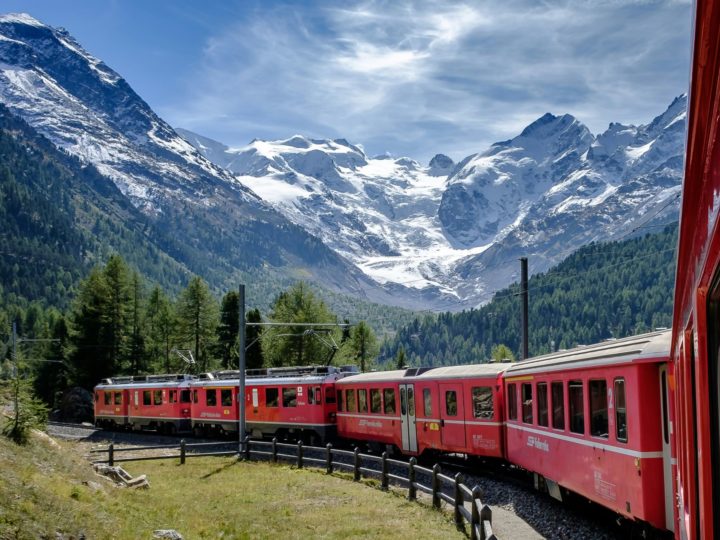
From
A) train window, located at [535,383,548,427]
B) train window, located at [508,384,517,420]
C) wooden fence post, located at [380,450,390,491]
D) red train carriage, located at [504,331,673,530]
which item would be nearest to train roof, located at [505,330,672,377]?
red train carriage, located at [504,331,673,530]

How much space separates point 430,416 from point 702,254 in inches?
934

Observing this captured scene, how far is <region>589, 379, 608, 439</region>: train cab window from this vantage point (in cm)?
1284

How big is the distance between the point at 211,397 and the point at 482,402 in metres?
23.7

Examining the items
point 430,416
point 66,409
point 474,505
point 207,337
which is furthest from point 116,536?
point 207,337

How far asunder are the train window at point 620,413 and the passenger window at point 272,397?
27.1m

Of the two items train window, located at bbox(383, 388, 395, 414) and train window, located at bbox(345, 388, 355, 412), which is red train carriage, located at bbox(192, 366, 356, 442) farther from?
train window, located at bbox(383, 388, 395, 414)

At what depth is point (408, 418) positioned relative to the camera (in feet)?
92.9

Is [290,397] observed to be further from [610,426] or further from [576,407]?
[610,426]

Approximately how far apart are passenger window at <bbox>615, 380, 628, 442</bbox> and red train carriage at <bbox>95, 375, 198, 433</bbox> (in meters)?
37.8

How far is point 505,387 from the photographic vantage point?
2231 centimetres

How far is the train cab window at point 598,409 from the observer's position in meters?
12.8

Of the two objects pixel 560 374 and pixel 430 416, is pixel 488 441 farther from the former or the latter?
pixel 560 374

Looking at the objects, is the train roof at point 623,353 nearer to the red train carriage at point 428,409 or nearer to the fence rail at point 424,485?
the fence rail at point 424,485

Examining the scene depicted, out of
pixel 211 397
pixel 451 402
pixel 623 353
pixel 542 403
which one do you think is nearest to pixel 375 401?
pixel 451 402
